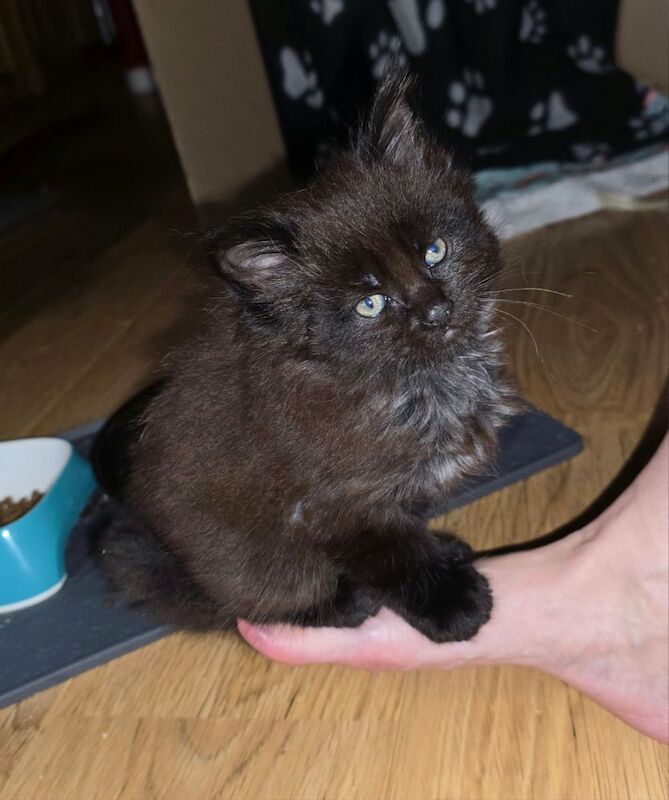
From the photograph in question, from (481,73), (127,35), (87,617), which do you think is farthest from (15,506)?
(127,35)

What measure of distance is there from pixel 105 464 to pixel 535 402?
2.72 ft

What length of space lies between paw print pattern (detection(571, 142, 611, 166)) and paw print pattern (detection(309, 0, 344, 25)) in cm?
85

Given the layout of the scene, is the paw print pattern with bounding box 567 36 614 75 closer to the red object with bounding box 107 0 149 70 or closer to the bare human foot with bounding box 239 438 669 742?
the bare human foot with bounding box 239 438 669 742

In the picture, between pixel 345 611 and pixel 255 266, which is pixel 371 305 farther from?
pixel 345 611

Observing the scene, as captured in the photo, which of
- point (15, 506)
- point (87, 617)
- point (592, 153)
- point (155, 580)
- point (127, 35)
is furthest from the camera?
point (127, 35)

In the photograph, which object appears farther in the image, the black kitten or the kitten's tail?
the kitten's tail

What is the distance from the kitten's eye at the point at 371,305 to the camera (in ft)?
2.97

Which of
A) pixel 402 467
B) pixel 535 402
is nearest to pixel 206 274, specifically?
pixel 402 467

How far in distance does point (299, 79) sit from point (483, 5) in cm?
66

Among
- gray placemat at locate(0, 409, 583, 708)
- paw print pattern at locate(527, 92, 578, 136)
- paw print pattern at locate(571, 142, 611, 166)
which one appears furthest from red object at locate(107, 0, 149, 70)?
gray placemat at locate(0, 409, 583, 708)

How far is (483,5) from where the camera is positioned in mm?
2703

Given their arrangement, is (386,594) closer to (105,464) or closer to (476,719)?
→ (476,719)

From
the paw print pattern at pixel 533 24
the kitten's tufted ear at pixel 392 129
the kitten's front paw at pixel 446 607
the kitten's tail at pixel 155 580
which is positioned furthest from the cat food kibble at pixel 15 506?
the paw print pattern at pixel 533 24

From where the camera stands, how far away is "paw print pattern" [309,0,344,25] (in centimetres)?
256
